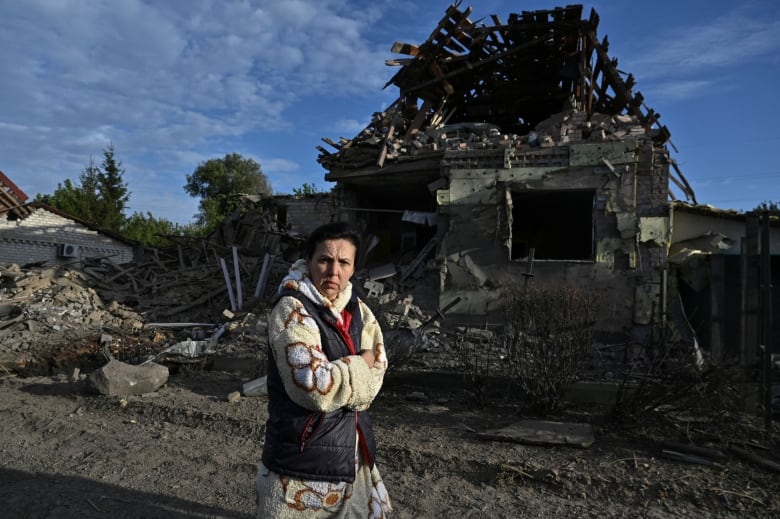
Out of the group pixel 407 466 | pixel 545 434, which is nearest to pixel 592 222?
pixel 545 434

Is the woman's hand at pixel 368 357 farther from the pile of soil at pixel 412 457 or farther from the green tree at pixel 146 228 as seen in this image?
the green tree at pixel 146 228

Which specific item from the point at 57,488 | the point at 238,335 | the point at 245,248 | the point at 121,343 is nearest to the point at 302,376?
the point at 57,488

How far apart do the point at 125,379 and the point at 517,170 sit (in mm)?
8531

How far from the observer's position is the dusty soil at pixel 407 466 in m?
3.61

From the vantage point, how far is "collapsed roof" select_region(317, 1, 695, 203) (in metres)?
12.6

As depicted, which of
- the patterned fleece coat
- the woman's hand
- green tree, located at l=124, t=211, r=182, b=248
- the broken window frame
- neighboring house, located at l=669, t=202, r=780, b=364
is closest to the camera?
the patterned fleece coat

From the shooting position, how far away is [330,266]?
2.17 meters

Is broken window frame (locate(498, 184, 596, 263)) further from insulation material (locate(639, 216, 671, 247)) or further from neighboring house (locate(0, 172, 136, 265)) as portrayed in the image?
neighboring house (locate(0, 172, 136, 265))

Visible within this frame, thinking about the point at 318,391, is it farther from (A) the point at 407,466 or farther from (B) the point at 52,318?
(B) the point at 52,318

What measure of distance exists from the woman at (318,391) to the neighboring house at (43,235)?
855 inches

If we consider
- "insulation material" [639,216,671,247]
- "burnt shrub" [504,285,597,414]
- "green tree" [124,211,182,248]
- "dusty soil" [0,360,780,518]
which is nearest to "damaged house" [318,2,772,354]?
"insulation material" [639,216,671,247]

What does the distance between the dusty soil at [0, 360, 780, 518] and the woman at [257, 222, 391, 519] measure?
5.53 ft

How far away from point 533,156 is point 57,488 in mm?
10069

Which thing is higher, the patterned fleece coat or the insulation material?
the insulation material
